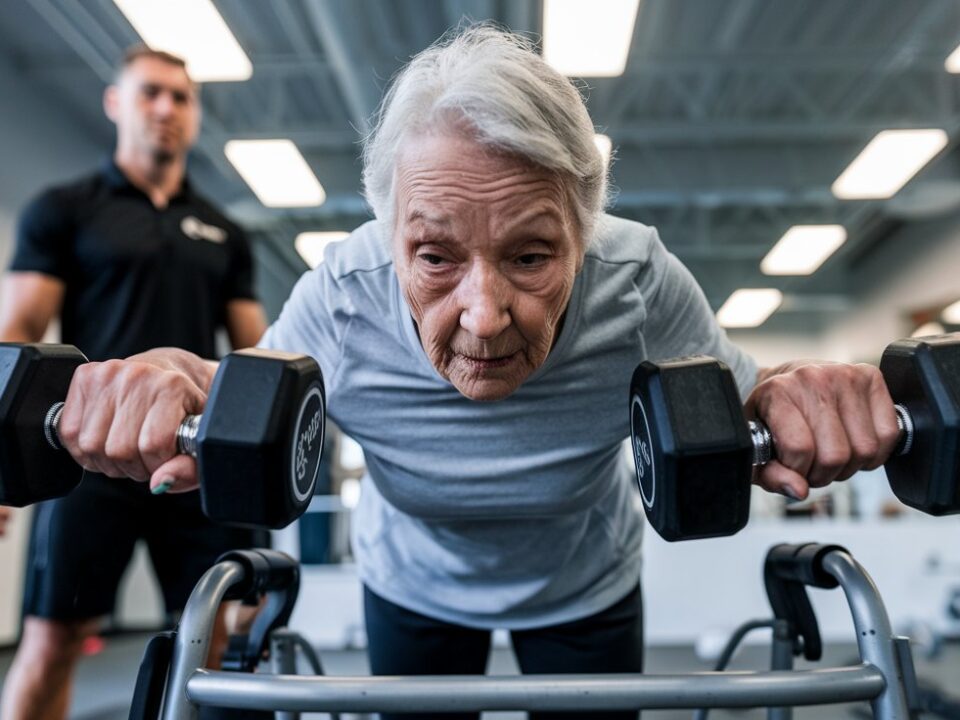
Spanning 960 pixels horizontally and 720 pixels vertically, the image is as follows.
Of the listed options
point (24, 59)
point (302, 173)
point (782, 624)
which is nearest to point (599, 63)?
point (302, 173)

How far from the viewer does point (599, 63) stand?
145 inches

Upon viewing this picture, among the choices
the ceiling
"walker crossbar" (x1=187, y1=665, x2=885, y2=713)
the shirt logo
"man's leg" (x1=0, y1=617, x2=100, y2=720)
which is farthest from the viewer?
the ceiling

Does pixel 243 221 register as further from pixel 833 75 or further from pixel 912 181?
pixel 912 181

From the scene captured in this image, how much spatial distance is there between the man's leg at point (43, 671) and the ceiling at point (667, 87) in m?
2.90

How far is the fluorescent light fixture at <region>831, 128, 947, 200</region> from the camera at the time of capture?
4.54m

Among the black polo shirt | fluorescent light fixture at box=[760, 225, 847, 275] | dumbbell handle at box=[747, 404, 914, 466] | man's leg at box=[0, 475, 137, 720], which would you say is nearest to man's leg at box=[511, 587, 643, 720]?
dumbbell handle at box=[747, 404, 914, 466]

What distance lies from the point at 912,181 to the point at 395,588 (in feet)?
21.0

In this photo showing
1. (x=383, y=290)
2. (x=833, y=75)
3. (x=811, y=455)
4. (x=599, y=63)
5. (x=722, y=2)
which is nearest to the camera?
(x=811, y=455)

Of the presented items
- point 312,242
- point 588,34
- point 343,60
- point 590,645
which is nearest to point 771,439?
point 590,645

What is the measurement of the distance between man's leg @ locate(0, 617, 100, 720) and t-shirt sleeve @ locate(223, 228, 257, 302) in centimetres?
74

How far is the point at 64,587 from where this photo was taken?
4.71ft

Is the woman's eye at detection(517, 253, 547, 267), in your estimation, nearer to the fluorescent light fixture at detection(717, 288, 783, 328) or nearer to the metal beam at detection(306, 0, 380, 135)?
the metal beam at detection(306, 0, 380, 135)

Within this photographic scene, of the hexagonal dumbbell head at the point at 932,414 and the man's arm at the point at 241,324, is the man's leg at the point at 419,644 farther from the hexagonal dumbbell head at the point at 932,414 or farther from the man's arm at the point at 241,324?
the man's arm at the point at 241,324

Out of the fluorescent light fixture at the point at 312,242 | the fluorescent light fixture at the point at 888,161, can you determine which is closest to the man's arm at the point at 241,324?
the fluorescent light fixture at the point at 888,161
